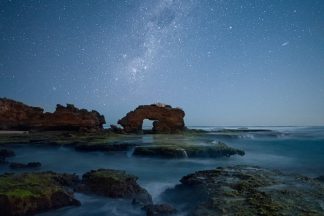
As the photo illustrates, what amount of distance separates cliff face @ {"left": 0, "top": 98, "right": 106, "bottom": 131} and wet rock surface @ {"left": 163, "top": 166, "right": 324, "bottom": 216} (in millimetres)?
43104

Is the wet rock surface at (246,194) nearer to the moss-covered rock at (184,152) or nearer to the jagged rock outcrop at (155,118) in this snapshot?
the moss-covered rock at (184,152)

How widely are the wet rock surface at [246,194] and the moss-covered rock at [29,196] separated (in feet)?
13.0

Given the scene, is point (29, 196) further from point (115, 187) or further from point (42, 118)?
point (42, 118)

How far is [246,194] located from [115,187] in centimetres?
455

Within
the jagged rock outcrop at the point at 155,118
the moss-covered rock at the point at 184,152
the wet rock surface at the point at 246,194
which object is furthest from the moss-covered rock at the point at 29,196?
the jagged rock outcrop at the point at 155,118

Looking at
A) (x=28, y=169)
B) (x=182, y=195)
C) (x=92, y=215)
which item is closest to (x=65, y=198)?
(x=92, y=215)

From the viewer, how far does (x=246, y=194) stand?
8.97 m

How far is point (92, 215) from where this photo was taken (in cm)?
898

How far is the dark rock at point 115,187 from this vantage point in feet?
32.8

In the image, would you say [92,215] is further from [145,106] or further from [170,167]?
[145,106]

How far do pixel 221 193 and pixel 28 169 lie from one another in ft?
42.2

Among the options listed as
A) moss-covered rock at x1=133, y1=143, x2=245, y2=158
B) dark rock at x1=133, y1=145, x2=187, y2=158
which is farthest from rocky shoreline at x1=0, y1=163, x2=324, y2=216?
moss-covered rock at x1=133, y1=143, x2=245, y2=158

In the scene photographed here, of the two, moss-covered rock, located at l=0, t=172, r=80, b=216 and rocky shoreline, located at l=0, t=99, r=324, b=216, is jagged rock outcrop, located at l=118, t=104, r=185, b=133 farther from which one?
moss-covered rock, located at l=0, t=172, r=80, b=216

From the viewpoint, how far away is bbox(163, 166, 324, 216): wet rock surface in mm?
7629
